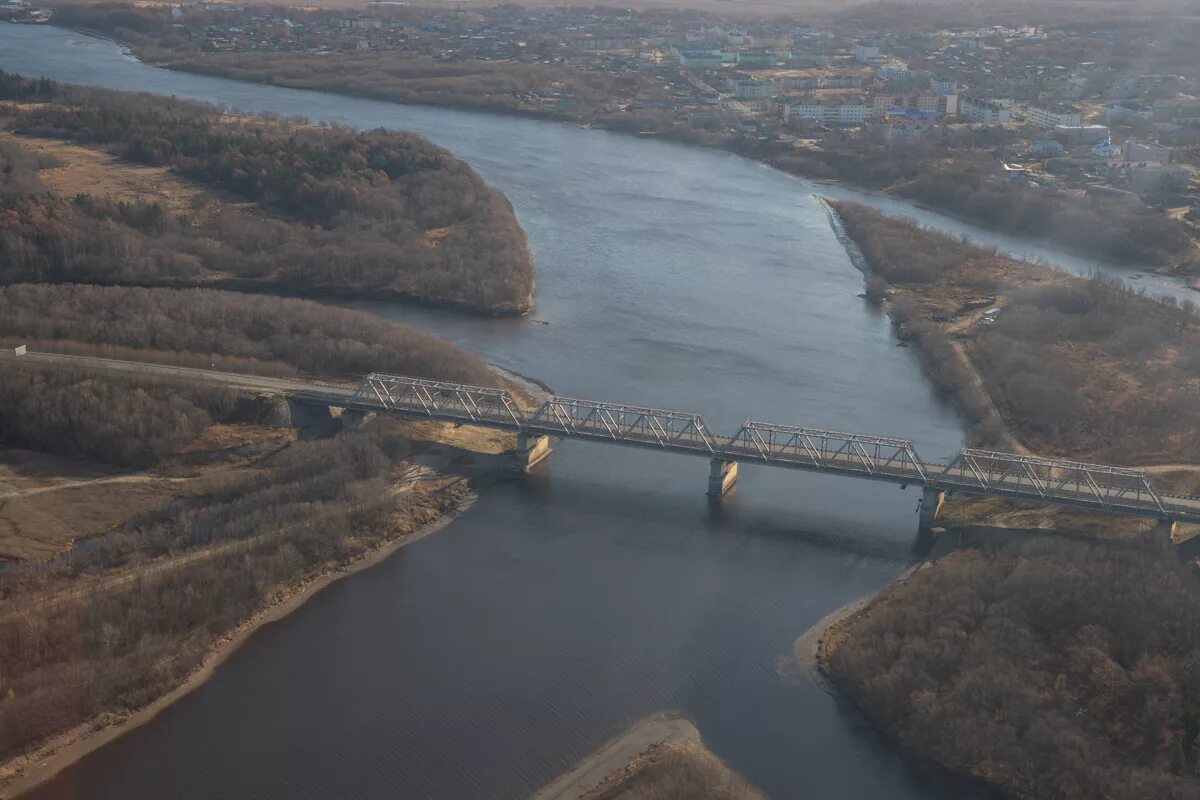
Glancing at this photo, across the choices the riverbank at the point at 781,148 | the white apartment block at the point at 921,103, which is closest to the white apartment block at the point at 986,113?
the white apartment block at the point at 921,103

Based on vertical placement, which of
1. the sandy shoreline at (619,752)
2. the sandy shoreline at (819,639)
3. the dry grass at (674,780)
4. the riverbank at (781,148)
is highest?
the riverbank at (781,148)

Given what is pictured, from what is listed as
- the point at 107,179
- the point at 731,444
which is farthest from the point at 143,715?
the point at 107,179

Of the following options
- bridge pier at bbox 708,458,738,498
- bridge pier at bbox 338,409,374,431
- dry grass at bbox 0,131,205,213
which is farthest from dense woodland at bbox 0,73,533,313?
bridge pier at bbox 708,458,738,498

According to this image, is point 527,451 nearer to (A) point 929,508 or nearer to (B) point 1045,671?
(A) point 929,508

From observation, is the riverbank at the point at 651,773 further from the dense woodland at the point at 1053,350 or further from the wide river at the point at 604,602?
the dense woodland at the point at 1053,350

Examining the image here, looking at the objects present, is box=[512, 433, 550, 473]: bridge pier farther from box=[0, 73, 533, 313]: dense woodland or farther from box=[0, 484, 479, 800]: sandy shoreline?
box=[0, 73, 533, 313]: dense woodland

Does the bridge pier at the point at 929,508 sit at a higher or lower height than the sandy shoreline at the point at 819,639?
higher
